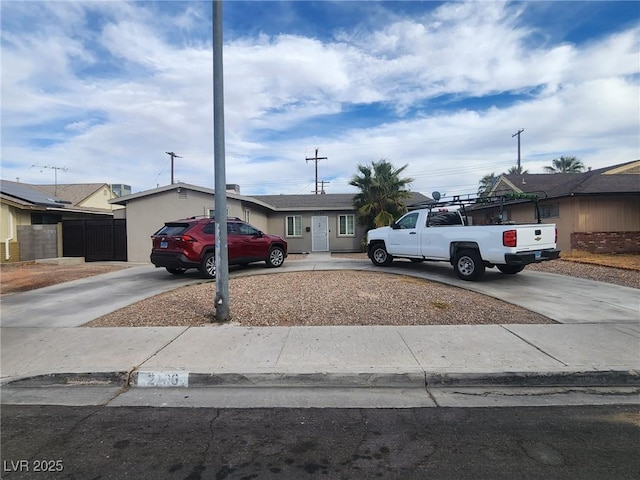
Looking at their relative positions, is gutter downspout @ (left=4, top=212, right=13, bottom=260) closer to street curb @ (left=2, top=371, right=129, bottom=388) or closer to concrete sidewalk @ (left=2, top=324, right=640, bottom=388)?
concrete sidewalk @ (left=2, top=324, right=640, bottom=388)

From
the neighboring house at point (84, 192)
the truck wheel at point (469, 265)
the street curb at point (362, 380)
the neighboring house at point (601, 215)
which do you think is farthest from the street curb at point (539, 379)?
the neighboring house at point (84, 192)

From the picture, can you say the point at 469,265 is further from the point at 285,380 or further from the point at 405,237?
the point at 285,380

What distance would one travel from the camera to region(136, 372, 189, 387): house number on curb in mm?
4707

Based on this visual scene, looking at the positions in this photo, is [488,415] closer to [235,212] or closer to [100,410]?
[100,410]

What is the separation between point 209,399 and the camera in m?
4.36

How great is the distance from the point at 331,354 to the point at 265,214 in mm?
17560

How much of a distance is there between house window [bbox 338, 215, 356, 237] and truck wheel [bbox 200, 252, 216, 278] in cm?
1163

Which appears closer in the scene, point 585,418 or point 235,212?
point 585,418

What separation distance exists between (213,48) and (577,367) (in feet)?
23.1

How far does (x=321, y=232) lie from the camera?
22.3 meters

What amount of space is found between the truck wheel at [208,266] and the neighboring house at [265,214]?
21.9ft

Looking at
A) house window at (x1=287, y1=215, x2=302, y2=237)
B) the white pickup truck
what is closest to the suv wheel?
the white pickup truck

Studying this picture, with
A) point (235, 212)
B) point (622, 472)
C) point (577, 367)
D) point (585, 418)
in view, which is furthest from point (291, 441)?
point (235, 212)

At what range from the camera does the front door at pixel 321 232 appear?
73.2 feet
